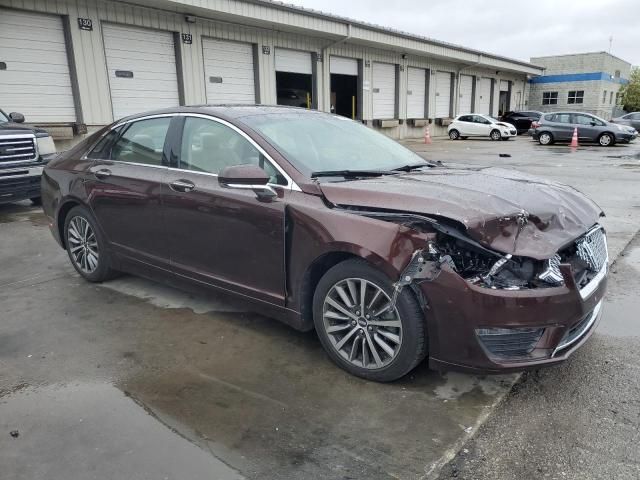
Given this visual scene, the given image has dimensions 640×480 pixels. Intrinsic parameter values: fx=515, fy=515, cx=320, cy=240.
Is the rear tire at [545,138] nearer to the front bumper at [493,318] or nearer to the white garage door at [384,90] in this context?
the white garage door at [384,90]

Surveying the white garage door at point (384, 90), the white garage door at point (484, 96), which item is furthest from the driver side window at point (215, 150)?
the white garage door at point (484, 96)

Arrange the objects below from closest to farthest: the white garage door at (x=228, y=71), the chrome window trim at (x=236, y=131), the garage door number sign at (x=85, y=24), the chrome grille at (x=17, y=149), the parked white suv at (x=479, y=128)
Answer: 1. the chrome window trim at (x=236, y=131)
2. the chrome grille at (x=17, y=149)
3. the garage door number sign at (x=85, y=24)
4. the white garage door at (x=228, y=71)
5. the parked white suv at (x=479, y=128)

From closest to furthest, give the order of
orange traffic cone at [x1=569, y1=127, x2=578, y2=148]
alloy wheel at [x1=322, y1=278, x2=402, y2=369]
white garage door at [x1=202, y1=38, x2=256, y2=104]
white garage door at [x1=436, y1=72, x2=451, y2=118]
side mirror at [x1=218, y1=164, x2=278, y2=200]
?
alloy wheel at [x1=322, y1=278, x2=402, y2=369], side mirror at [x1=218, y1=164, x2=278, y2=200], white garage door at [x1=202, y1=38, x2=256, y2=104], orange traffic cone at [x1=569, y1=127, x2=578, y2=148], white garage door at [x1=436, y1=72, x2=451, y2=118]

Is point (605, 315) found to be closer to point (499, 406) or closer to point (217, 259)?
point (499, 406)

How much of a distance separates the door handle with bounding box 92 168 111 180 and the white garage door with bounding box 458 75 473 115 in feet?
99.8

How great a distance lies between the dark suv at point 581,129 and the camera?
2241cm

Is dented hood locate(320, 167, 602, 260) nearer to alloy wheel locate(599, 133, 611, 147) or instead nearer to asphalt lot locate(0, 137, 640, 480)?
asphalt lot locate(0, 137, 640, 480)

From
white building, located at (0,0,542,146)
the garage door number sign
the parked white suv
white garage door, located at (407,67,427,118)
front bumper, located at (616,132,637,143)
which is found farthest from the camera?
the parked white suv

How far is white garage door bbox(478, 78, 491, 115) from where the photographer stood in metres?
34.5

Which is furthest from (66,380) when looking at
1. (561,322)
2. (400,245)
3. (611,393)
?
(611,393)

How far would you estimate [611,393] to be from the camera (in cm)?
297

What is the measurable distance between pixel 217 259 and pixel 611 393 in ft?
8.65

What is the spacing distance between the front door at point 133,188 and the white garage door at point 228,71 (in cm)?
1232

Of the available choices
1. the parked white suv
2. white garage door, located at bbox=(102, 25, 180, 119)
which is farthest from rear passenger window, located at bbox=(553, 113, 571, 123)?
white garage door, located at bbox=(102, 25, 180, 119)
